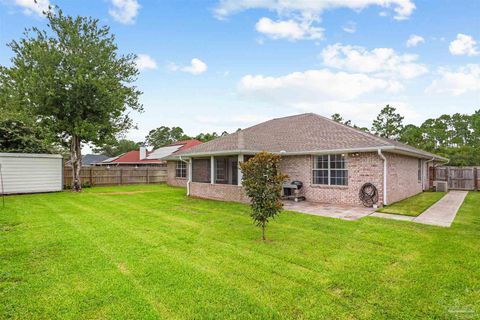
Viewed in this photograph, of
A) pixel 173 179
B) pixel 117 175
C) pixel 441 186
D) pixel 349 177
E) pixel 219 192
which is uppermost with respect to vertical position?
pixel 349 177

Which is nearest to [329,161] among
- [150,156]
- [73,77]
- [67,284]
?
[67,284]

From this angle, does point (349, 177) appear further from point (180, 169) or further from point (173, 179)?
point (173, 179)

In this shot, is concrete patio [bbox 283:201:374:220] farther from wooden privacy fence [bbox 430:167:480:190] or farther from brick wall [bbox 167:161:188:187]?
wooden privacy fence [bbox 430:167:480:190]

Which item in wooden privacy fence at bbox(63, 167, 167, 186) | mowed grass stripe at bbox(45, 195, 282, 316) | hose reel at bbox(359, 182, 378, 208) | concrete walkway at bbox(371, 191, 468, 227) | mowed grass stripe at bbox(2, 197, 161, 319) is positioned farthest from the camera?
wooden privacy fence at bbox(63, 167, 167, 186)

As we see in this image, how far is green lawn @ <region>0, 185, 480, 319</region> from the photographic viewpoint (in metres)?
3.32

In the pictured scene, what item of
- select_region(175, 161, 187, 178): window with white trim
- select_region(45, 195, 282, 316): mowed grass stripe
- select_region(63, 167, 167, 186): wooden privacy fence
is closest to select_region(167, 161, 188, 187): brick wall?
select_region(175, 161, 187, 178): window with white trim

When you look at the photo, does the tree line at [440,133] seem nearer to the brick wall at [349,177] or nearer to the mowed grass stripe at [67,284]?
the brick wall at [349,177]

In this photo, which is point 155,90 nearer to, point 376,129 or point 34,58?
point 34,58

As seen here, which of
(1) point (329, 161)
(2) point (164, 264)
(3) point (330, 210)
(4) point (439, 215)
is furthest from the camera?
(1) point (329, 161)

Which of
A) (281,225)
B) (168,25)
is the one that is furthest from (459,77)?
(168,25)

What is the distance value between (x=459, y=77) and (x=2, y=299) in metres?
21.5

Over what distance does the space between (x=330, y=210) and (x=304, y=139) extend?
15.3 feet

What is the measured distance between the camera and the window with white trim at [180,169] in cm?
2116

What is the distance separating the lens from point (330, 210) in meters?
9.94
